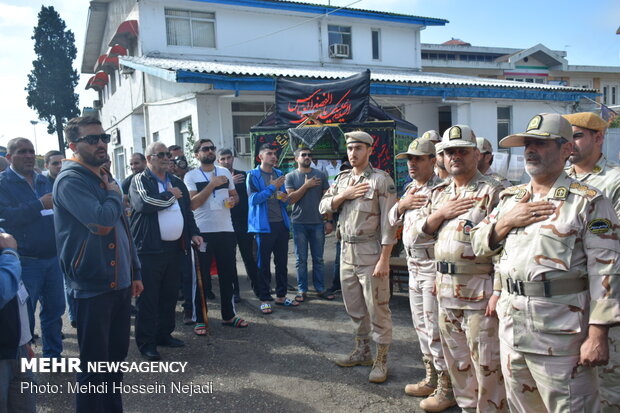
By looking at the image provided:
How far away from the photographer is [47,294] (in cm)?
A: 456

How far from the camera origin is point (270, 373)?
164 inches

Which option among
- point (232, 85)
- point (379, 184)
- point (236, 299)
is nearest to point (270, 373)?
point (379, 184)

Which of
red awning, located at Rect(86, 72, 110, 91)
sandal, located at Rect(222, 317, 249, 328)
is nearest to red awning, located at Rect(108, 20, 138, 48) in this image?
red awning, located at Rect(86, 72, 110, 91)

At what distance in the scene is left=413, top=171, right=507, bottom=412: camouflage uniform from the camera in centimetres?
279

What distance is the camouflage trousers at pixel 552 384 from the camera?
2.12 m

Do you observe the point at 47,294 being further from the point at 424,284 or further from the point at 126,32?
the point at 126,32

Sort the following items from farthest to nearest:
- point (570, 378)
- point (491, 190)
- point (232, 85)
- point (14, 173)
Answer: point (232, 85) → point (14, 173) → point (491, 190) → point (570, 378)

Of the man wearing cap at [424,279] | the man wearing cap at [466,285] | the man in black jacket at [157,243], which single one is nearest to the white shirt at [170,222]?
the man in black jacket at [157,243]

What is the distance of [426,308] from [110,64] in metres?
19.2

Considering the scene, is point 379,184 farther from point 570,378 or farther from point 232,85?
point 232,85

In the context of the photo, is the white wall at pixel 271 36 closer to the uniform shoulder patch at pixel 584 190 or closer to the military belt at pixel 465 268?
the military belt at pixel 465 268

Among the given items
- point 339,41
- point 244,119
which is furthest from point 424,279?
point 339,41

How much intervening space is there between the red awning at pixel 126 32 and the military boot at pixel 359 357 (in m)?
13.5

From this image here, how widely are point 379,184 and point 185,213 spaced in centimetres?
221
